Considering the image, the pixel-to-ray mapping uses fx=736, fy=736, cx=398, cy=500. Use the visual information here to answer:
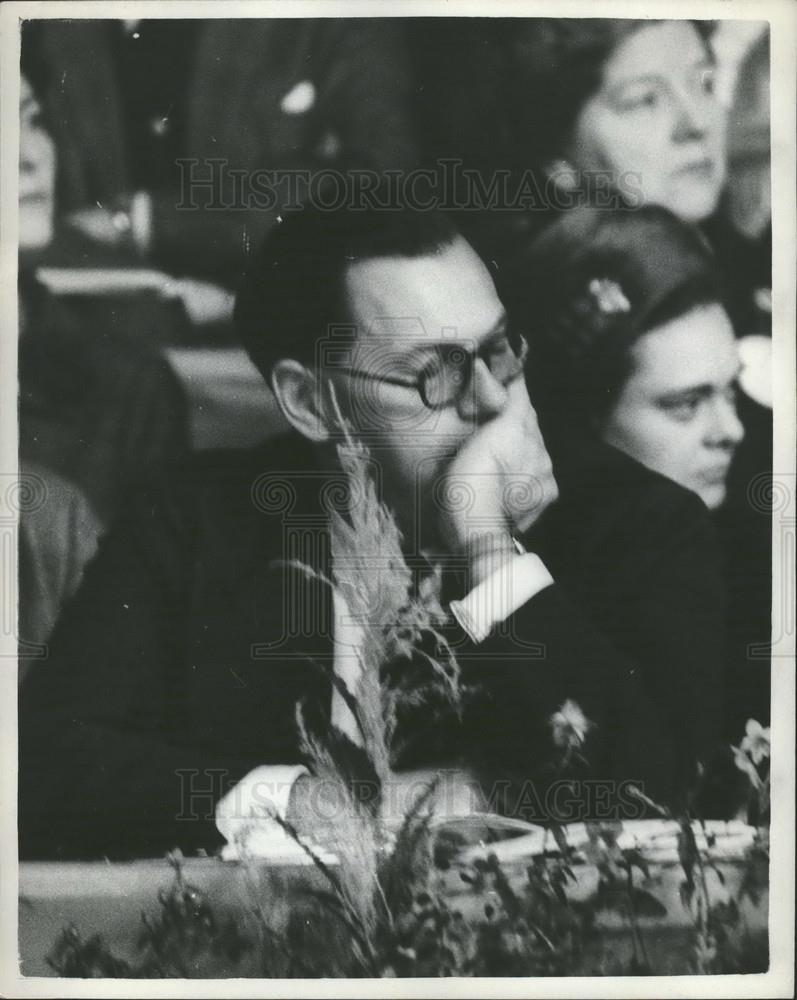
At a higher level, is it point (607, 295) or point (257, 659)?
point (607, 295)

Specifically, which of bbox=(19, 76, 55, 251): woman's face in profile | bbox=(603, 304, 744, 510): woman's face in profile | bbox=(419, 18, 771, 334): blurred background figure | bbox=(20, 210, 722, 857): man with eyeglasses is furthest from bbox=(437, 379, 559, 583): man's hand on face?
bbox=(19, 76, 55, 251): woman's face in profile

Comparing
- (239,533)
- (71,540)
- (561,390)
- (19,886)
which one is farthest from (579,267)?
(19,886)

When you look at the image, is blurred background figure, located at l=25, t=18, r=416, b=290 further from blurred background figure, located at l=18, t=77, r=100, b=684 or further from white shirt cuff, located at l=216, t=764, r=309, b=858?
white shirt cuff, located at l=216, t=764, r=309, b=858

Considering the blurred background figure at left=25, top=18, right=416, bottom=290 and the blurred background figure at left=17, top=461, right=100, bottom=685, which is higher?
the blurred background figure at left=25, top=18, right=416, bottom=290

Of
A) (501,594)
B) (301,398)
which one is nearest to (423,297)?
(301,398)

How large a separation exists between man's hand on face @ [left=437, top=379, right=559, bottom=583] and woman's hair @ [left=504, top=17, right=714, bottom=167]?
0.39 meters

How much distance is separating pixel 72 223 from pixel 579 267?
0.81 metres

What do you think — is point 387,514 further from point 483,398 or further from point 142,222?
point 142,222

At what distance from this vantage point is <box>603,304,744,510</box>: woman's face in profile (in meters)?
1.17

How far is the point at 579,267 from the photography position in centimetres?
117

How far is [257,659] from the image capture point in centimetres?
116

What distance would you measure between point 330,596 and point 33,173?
0.82 metres

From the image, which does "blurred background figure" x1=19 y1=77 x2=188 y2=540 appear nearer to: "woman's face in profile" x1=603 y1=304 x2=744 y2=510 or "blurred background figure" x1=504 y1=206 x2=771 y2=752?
"blurred background figure" x1=504 y1=206 x2=771 y2=752

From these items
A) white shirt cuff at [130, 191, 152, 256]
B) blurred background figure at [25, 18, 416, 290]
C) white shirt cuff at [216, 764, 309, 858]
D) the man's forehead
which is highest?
blurred background figure at [25, 18, 416, 290]
